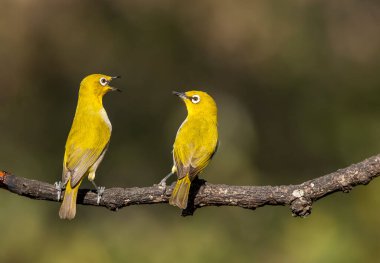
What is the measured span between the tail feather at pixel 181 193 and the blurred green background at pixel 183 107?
397cm

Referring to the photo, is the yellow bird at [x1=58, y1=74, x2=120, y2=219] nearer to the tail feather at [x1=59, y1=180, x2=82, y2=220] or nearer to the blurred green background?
the tail feather at [x1=59, y1=180, x2=82, y2=220]

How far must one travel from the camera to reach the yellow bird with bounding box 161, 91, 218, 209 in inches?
225

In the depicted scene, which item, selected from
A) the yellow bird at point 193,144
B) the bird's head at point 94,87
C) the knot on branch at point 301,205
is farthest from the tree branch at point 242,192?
the bird's head at point 94,87

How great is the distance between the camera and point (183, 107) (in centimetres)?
1239

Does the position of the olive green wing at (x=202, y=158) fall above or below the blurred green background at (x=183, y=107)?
above

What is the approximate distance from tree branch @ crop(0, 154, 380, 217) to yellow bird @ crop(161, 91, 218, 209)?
12 cm

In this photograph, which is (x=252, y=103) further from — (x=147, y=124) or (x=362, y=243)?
(x=362, y=243)

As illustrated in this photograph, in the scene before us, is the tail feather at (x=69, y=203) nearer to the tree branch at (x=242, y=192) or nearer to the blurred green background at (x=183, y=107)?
the tree branch at (x=242, y=192)

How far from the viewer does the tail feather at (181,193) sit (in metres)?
5.45

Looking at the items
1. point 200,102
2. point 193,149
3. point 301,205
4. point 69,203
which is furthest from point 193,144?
point 69,203

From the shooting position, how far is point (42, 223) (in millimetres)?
11062

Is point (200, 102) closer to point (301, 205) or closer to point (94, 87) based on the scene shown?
point (94, 87)

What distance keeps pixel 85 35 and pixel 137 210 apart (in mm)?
3749

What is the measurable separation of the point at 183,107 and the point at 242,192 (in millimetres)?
6806
